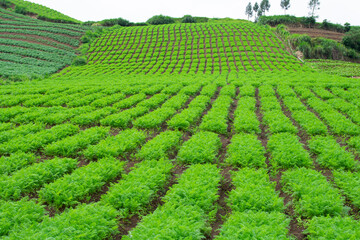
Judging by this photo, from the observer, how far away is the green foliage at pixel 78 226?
4207 mm

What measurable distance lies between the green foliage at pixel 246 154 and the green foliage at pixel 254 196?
3.35 feet

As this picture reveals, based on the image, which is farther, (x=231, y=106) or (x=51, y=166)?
(x=231, y=106)

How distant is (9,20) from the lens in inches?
2499

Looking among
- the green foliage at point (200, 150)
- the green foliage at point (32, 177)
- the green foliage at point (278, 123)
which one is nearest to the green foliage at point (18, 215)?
the green foliage at point (32, 177)

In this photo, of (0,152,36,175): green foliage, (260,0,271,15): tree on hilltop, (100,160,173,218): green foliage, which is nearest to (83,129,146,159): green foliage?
(100,160,173,218): green foliage

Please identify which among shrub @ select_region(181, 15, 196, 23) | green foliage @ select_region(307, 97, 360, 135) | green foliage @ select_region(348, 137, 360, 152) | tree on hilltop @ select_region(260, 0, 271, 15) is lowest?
green foliage @ select_region(348, 137, 360, 152)

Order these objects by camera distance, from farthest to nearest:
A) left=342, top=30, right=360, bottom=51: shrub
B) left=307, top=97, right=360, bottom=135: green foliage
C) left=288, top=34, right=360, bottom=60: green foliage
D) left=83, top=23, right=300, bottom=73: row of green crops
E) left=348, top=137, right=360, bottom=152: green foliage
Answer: left=342, top=30, right=360, bottom=51: shrub → left=288, top=34, right=360, bottom=60: green foliage → left=83, top=23, right=300, bottom=73: row of green crops → left=307, top=97, right=360, bottom=135: green foliage → left=348, top=137, right=360, bottom=152: green foliage

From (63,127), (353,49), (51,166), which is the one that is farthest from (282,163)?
(353,49)

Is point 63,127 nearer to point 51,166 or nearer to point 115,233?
point 51,166

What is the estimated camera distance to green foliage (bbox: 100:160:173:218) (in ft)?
17.7

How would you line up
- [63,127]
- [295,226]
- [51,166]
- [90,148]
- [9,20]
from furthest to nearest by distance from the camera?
[9,20] < [63,127] < [90,148] < [51,166] < [295,226]

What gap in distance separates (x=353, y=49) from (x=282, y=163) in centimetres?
7165

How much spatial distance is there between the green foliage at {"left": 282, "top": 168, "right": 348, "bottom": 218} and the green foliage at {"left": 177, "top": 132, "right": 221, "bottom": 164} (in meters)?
2.57

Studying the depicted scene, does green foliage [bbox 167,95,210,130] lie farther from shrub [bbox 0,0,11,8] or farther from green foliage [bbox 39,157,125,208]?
shrub [bbox 0,0,11,8]
